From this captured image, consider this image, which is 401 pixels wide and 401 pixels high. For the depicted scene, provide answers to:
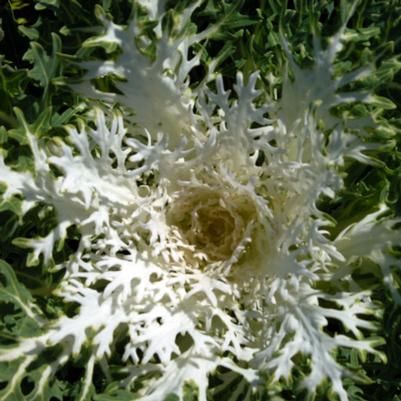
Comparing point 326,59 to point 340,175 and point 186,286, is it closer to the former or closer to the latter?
point 340,175

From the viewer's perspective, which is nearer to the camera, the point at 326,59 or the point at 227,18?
the point at 326,59

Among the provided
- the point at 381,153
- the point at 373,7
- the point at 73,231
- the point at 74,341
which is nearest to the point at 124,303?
the point at 74,341

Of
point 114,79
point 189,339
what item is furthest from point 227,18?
point 189,339

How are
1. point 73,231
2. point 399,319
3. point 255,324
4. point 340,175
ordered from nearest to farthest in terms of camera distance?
1. point 340,175
2. point 399,319
3. point 255,324
4. point 73,231

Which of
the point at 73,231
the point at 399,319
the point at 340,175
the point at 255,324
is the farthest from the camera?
the point at 73,231

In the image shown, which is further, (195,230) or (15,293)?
(195,230)

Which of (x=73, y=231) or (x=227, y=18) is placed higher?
(x=227, y=18)

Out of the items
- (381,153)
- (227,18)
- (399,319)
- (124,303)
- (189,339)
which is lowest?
(189,339)
